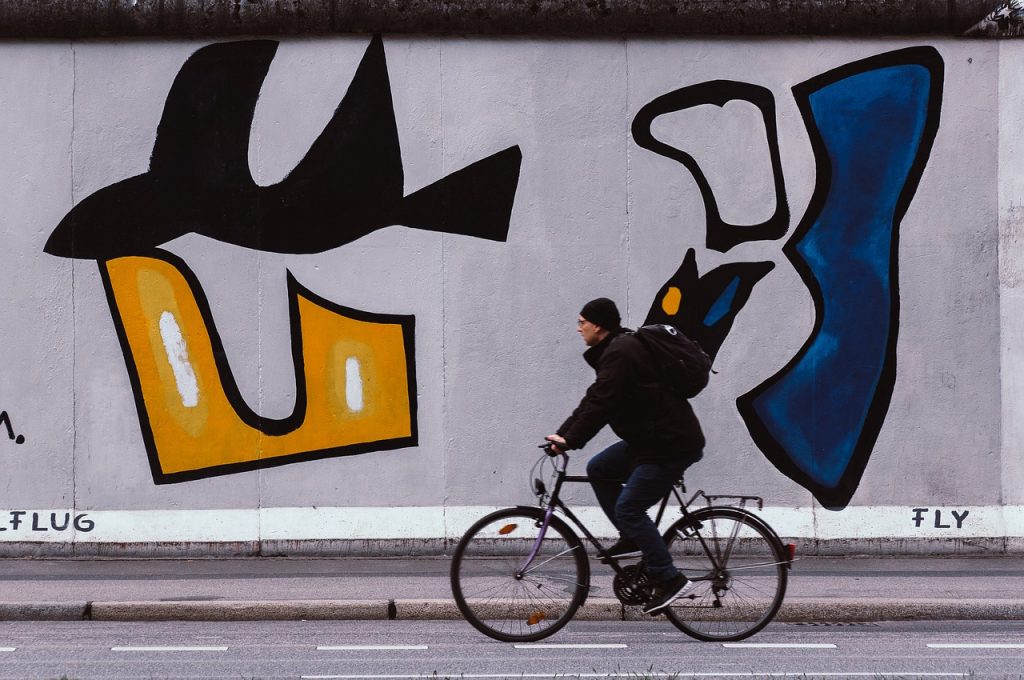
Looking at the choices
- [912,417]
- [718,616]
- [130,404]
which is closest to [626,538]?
[718,616]

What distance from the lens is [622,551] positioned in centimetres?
692

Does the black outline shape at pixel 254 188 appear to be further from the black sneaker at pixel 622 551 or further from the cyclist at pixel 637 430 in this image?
the black sneaker at pixel 622 551

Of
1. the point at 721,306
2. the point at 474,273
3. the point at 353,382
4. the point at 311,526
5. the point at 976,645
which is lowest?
the point at 976,645

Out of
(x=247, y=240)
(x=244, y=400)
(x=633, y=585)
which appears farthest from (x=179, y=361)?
(x=633, y=585)

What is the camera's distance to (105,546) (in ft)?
33.0

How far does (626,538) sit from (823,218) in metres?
4.52

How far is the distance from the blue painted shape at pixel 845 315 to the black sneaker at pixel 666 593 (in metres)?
Result: 3.70

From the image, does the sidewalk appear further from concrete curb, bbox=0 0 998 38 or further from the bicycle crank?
concrete curb, bbox=0 0 998 38

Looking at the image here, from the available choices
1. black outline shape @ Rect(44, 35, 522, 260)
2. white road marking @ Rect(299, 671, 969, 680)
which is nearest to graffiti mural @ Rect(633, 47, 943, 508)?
black outline shape @ Rect(44, 35, 522, 260)

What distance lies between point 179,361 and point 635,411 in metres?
4.77

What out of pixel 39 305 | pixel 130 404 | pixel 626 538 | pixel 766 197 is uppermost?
pixel 766 197

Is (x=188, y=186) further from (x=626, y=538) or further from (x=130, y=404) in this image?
(x=626, y=538)

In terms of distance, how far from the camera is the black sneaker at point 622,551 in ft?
22.6

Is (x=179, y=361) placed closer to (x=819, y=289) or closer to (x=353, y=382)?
(x=353, y=382)
